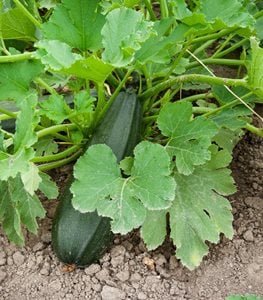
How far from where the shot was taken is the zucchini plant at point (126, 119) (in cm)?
193

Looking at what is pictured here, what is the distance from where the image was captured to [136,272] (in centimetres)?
229

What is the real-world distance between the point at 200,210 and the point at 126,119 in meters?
0.38

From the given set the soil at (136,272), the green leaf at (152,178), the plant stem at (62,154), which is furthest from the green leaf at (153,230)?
the plant stem at (62,154)

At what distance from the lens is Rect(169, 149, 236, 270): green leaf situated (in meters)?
2.22

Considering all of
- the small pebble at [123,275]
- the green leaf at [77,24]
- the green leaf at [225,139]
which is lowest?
the small pebble at [123,275]

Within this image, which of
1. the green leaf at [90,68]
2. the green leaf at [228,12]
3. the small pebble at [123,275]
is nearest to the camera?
the green leaf at [90,68]

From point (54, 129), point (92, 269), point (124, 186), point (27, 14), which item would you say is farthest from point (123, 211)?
point (27, 14)

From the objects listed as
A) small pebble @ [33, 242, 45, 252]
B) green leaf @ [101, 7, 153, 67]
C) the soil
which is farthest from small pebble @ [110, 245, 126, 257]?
green leaf @ [101, 7, 153, 67]

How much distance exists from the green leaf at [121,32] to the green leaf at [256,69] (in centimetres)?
28

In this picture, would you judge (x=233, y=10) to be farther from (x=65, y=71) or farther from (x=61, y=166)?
(x=61, y=166)

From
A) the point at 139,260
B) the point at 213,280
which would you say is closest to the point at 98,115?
the point at 139,260

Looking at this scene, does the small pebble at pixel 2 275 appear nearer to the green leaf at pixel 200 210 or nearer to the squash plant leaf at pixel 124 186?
the squash plant leaf at pixel 124 186

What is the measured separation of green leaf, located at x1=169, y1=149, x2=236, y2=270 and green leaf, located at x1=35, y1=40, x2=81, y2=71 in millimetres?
610

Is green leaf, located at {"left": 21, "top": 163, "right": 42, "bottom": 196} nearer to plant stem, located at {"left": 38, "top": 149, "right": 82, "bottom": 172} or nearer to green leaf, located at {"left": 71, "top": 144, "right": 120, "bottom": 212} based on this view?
green leaf, located at {"left": 71, "top": 144, "right": 120, "bottom": 212}
